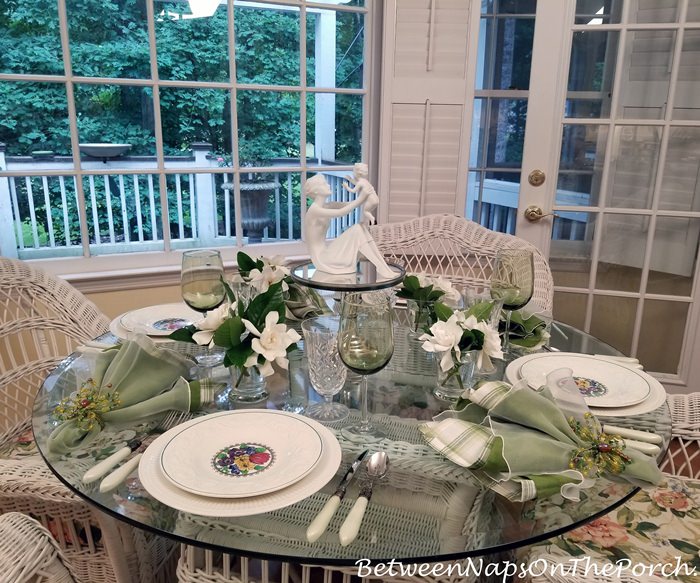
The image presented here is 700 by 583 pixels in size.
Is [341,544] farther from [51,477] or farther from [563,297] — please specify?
[563,297]

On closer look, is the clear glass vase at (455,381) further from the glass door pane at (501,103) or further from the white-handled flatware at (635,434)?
the glass door pane at (501,103)

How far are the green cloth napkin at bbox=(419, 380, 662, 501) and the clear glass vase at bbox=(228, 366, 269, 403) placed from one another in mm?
358

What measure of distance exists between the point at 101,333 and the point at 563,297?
1.94 m

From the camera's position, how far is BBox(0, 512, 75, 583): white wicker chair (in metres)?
0.81

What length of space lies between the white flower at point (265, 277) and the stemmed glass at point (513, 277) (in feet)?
1.63

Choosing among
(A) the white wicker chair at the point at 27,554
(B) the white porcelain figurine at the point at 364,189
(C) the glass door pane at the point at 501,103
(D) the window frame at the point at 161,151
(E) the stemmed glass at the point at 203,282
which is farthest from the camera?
(C) the glass door pane at the point at 501,103

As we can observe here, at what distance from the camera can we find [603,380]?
117 centimetres

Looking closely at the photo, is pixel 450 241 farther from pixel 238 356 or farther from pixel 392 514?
pixel 392 514

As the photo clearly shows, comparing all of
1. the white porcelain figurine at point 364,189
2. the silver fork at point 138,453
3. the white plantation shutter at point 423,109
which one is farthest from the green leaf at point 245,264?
the white plantation shutter at point 423,109

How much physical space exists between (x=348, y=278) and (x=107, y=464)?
2.48 ft

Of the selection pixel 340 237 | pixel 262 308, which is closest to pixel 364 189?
pixel 340 237

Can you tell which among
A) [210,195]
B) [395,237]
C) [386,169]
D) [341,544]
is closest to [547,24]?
[386,169]

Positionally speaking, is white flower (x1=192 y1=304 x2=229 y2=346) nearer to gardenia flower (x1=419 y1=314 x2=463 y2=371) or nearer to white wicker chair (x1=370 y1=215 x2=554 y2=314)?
gardenia flower (x1=419 y1=314 x2=463 y2=371)

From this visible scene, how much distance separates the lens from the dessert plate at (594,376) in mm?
1085
